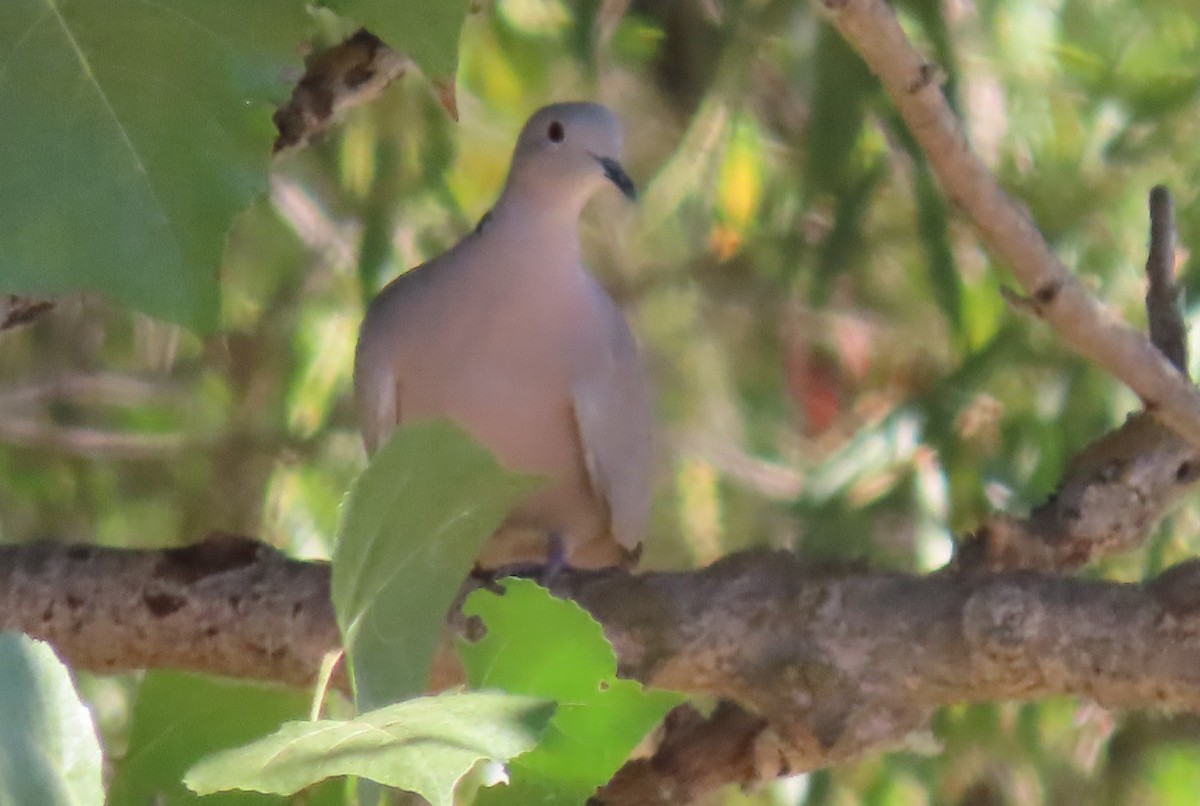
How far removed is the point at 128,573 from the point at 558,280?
1.50 feet

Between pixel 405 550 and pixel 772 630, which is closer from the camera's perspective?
pixel 405 550

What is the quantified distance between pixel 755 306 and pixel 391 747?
149 centimetres

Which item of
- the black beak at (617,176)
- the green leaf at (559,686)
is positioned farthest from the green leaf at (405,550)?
the black beak at (617,176)

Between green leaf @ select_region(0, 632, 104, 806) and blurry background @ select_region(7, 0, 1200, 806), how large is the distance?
93 cm

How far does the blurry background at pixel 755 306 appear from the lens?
131cm

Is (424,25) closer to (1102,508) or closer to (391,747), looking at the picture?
(391,747)

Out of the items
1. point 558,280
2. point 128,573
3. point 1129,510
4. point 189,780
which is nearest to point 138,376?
point 558,280

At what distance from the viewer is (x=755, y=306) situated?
5.78ft

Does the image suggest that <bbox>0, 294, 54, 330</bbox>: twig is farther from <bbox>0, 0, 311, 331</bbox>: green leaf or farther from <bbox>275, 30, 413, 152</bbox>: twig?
<bbox>0, 0, 311, 331</bbox>: green leaf

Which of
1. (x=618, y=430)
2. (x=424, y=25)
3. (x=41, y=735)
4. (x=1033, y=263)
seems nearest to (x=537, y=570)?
(x=618, y=430)

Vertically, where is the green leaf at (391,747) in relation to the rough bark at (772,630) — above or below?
above

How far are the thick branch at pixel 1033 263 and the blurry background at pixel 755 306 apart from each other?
44 cm

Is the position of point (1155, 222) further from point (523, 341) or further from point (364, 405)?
point (364, 405)

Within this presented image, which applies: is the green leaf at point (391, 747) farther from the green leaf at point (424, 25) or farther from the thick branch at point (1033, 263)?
the thick branch at point (1033, 263)
